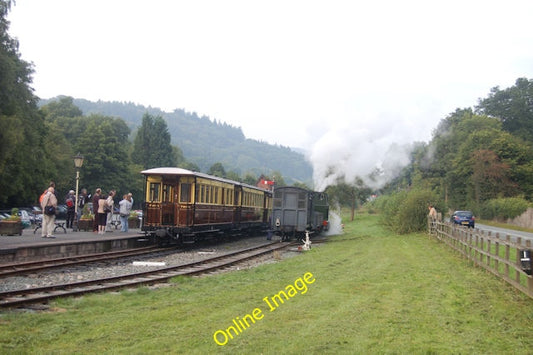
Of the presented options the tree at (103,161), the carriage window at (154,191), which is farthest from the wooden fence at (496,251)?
the tree at (103,161)

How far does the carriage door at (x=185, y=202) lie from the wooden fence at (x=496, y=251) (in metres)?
9.76

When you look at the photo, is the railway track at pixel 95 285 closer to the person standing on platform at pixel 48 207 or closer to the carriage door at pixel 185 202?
the carriage door at pixel 185 202

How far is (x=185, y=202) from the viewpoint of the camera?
20672mm

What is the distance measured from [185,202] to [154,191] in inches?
57.1

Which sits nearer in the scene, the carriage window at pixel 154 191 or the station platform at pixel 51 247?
the station platform at pixel 51 247

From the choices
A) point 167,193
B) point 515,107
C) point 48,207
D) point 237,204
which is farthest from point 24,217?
point 515,107

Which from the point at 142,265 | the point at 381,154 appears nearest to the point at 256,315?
the point at 142,265


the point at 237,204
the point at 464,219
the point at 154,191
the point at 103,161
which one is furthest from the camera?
the point at 103,161

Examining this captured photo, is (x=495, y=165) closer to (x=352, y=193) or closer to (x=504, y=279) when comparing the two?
(x=352, y=193)

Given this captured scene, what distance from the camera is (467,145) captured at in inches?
2447

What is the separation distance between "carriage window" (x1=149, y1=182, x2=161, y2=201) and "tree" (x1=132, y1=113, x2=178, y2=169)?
7887 centimetres

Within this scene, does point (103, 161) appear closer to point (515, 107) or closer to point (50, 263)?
point (50, 263)

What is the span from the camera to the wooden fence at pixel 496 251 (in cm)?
902

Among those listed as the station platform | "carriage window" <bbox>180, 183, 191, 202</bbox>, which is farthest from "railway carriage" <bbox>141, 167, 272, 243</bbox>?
the station platform
